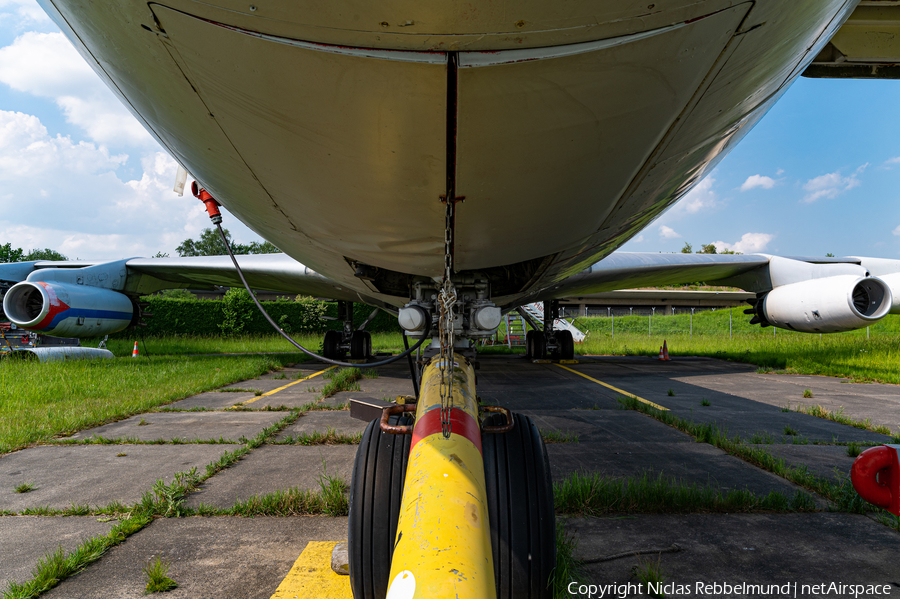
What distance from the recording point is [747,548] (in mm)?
2127

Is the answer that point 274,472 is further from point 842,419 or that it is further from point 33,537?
point 842,419

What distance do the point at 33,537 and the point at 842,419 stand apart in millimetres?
6473

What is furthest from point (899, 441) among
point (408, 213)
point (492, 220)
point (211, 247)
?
point (211, 247)

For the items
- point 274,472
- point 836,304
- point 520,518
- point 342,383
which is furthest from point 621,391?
point 520,518

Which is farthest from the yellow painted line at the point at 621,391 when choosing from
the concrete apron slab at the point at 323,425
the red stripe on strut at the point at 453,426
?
the red stripe on strut at the point at 453,426

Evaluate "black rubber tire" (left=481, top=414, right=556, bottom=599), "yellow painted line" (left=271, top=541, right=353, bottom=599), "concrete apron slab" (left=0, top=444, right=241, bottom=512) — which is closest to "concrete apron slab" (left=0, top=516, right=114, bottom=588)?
"concrete apron slab" (left=0, top=444, right=241, bottom=512)

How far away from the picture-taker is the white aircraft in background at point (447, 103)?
2.95 ft

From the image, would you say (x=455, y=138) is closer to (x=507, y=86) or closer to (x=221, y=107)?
(x=507, y=86)

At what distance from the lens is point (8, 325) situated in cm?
1093

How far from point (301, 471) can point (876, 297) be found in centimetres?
705

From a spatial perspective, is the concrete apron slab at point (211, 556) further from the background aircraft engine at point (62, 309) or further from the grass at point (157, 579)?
the background aircraft engine at point (62, 309)

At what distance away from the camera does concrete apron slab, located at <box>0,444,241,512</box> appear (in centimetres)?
277

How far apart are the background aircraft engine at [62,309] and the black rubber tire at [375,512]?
758 centimetres

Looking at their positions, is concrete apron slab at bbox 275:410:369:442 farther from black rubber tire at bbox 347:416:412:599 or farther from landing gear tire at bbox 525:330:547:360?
landing gear tire at bbox 525:330:547:360
